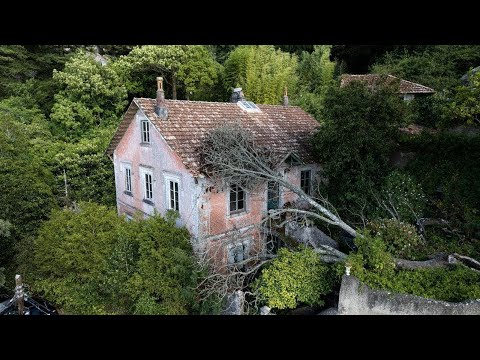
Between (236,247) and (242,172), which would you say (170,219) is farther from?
(236,247)

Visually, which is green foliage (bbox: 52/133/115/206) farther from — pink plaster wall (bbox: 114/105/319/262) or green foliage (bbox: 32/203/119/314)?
green foliage (bbox: 32/203/119/314)

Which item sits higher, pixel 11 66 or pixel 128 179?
pixel 11 66

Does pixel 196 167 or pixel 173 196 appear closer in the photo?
pixel 196 167

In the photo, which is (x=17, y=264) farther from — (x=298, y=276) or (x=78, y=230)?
(x=298, y=276)

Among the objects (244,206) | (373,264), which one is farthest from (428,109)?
(373,264)

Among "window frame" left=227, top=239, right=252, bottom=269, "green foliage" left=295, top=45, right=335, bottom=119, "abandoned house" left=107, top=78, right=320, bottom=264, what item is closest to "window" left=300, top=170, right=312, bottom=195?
"abandoned house" left=107, top=78, right=320, bottom=264

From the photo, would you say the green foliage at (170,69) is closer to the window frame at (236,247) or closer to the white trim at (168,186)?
the white trim at (168,186)
